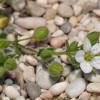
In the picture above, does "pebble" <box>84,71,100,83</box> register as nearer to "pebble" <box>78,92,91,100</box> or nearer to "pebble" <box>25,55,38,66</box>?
"pebble" <box>78,92,91,100</box>

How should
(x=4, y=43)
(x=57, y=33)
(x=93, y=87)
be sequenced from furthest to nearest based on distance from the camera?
(x=57, y=33), (x=4, y=43), (x=93, y=87)

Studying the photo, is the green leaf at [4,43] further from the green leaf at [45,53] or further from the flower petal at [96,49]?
the flower petal at [96,49]

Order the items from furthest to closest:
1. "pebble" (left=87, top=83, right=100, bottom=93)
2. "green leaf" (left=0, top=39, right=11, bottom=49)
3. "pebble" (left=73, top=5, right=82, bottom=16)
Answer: "pebble" (left=73, top=5, right=82, bottom=16) → "green leaf" (left=0, top=39, right=11, bottom=49) → "pebble" (left=87, top=83, right=100, bottom=93)

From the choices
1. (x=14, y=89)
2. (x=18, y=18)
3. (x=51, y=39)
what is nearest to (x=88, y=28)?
(x=51, y=39)

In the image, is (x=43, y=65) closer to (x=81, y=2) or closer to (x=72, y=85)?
(x=72, y=85)

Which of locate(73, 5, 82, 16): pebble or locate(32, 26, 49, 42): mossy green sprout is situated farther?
locate(73, 5, 82, 16): pebble

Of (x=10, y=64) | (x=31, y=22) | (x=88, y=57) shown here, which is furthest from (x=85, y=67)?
(x=31, y=22)

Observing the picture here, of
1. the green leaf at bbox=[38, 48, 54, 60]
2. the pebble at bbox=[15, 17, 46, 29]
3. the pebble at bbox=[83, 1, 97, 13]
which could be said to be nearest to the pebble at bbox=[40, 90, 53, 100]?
the green leaf at bbox=[38, 48, 54, 60]

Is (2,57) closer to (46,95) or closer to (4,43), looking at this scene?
(4,43)
